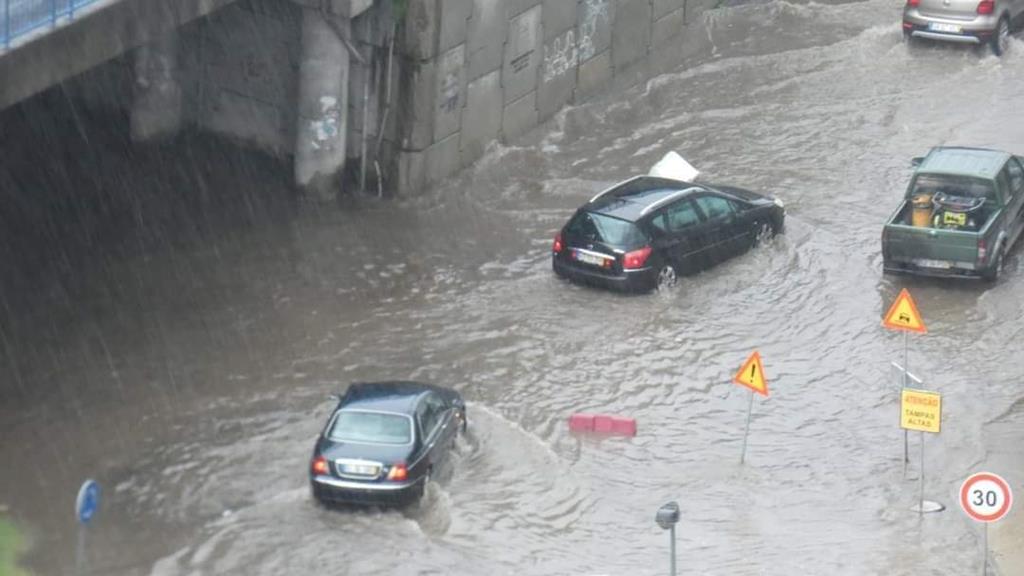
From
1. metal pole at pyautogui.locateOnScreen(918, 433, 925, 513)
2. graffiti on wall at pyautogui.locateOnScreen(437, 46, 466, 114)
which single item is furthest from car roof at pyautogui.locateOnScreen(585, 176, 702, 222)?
metal pole at pyautogui.locateOnScreen(918, 433, 925, 513)

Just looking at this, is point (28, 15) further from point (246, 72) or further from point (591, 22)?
point (591, 22)

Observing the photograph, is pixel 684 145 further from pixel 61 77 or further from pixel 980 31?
pixel 61 77

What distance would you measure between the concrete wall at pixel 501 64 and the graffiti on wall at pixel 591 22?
21mm

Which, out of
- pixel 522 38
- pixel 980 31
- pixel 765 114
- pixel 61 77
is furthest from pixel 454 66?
pixel 980 31

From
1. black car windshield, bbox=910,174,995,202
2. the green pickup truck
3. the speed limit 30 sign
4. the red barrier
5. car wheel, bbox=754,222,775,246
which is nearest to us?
the speed limit 30 sign

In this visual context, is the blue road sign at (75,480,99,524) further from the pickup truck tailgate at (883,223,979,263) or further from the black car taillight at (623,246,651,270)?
the pickup truck tailgate at (883,223,979,263)

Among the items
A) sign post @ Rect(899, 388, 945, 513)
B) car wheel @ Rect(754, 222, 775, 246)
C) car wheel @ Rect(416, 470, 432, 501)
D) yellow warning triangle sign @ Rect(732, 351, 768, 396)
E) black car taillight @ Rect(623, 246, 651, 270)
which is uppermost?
car wheel @ Rect(754, 222, 775, 246)

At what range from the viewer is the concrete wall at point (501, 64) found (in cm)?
2622

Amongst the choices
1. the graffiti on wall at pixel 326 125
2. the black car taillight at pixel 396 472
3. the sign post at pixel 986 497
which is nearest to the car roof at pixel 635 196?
the graffiti on wall at pixel 326 125

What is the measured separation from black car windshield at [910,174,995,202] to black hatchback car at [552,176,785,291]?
224 cm

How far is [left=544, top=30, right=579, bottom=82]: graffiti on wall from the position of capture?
29422 mm

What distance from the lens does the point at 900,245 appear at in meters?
24.0

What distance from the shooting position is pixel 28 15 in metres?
18.6

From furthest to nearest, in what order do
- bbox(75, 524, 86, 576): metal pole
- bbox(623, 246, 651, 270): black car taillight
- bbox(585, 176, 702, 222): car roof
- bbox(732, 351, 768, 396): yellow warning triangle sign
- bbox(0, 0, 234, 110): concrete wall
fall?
1. bbox(585, 176, 702, 222): car roof
2. bbox(623, 246, 651, 270): black car taillight
3. bbox(732, 351, 768, 396): yellow warning triangle sign
4. bbox(0, 0, 234, 110): concrete wall
5. bbox(75, 524, 86, 576): metal pole
